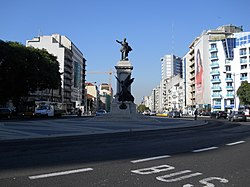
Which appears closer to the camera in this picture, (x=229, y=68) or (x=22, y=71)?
(x=22, y=71)

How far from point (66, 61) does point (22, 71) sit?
Answer: 197ft

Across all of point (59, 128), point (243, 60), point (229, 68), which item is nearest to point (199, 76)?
point (229, 68)

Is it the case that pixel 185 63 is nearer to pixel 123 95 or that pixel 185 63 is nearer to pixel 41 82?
pixel 41 82

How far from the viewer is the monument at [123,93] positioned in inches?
1389

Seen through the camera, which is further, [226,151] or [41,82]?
[41,82]

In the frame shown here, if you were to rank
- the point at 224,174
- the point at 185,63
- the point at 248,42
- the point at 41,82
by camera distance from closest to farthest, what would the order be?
the point at 224,174
the point at 41,82
the point at 248,42
the point at 185,63

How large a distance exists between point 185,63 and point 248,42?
1765 inches

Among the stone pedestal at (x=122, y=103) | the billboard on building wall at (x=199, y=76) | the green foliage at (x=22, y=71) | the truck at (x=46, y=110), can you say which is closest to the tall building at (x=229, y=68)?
the billboard on building wall at (x=199, y=76)

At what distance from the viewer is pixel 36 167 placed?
733 centimetres

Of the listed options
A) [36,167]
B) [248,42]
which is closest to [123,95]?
[36,167]

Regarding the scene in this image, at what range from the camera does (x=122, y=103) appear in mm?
35312

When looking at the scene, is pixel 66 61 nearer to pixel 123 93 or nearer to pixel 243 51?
pixel 243 51

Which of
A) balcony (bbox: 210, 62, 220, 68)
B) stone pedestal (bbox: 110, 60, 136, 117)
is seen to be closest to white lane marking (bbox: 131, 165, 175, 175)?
stone pedestal (bbox: 110, 60, 136, 117)

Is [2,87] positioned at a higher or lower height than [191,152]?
higher
